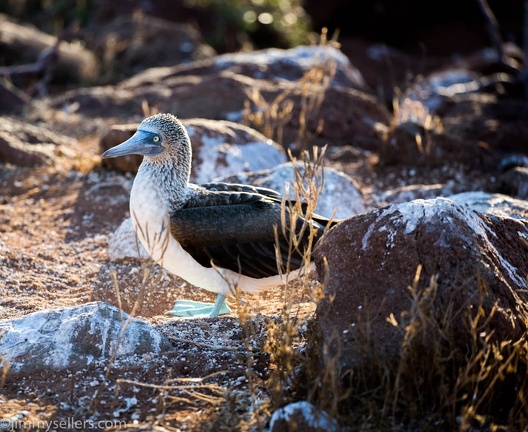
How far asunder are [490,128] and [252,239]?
567cm

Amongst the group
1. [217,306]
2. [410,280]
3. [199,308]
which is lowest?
[199,308]

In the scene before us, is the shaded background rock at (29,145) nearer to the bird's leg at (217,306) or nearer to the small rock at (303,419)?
the bird's leg at (217,306)

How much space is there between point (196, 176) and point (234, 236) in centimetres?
265

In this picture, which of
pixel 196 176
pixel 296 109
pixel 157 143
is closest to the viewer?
pixel 157 143

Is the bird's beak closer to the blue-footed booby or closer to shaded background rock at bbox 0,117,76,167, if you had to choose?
the blue-footed booby

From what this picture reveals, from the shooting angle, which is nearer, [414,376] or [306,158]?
[414,376]

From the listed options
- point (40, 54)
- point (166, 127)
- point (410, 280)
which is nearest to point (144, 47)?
point (40, 54)

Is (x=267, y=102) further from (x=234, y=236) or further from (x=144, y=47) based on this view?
(x=144, y=47)

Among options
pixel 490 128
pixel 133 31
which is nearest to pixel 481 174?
pixel 490 128

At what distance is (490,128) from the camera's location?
10.1 metres

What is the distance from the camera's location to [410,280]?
163 inches

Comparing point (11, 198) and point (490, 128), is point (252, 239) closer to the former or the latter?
point (11, 198)

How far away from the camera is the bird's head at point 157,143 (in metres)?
5.48

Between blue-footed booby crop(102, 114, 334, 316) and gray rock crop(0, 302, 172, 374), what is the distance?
69cm
